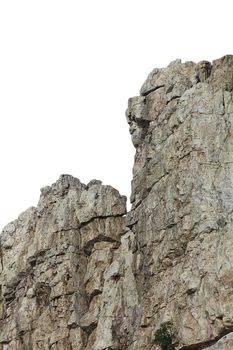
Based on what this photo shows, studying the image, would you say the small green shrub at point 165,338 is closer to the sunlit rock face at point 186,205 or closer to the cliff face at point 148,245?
the cliff face at point 148,245

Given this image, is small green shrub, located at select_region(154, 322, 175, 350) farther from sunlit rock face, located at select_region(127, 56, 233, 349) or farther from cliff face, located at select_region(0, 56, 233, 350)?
sunlit rock face, located at select_region(127, 56, 233, 349)

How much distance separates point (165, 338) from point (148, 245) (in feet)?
35.2

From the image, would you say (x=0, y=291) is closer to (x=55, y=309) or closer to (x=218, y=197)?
(x=55, y=309)

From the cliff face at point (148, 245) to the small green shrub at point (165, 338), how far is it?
0.11 m

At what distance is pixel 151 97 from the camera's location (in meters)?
76.2

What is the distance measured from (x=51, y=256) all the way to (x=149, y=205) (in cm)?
2245

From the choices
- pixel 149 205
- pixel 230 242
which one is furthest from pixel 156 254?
pixel 230 242

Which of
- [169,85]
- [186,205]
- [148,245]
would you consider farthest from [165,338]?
[169,85]

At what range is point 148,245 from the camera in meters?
69.9

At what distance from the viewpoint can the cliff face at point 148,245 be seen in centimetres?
6122

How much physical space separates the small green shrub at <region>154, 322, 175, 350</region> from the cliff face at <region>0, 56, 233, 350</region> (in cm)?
11

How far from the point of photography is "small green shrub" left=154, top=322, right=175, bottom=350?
61.5 meters

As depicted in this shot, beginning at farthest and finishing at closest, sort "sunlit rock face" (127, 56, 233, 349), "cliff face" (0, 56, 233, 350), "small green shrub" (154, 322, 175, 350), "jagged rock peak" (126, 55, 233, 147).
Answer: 1. "jagged rock peak" (126, 55, 233, 147)
2. "small green shrub" (154, 322, 175, 350)
3. "cliff face" (0, 56, 233, 350)
4. "sunlit rock face" (127, 56, 233, 349)

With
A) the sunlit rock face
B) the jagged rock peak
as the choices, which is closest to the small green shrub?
the sunlit rock face
